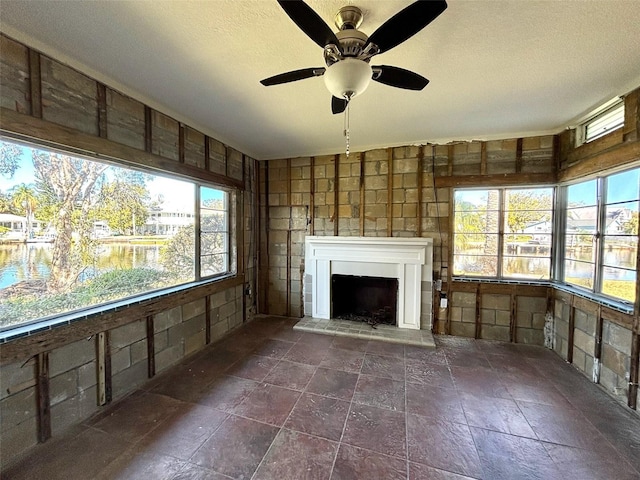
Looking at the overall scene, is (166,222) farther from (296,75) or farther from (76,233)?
(296,75)

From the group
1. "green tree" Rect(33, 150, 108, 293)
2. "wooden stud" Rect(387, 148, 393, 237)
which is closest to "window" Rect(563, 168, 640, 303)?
"wooden stud" Rect(387, 148, 393, 237)

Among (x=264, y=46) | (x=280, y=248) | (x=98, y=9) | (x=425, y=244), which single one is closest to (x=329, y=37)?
(x=264, y=46)

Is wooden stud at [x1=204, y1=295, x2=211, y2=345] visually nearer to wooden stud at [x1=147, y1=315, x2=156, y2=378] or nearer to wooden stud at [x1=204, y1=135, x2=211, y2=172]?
wooden stud at [x1=147, y1=315, x2=156, y2=378]

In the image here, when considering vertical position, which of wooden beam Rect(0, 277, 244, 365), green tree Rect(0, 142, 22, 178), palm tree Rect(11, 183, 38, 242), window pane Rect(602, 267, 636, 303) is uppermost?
green tree Rect(0, 142, 22, 178)

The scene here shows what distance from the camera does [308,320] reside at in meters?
4.04

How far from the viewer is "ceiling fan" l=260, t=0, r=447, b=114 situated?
3.76ft

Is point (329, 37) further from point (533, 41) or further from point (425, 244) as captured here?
point (425, 244)

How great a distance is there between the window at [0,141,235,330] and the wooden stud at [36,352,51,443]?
0.31m

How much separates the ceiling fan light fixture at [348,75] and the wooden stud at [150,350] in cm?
268

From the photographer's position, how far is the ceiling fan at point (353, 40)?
115 centimetres

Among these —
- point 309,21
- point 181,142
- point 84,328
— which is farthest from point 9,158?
point 309,21

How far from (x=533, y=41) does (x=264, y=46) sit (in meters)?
1.81

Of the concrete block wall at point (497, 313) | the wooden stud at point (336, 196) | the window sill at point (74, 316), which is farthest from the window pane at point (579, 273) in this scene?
the window sill at point (74, 316)

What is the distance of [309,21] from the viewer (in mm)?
1204
